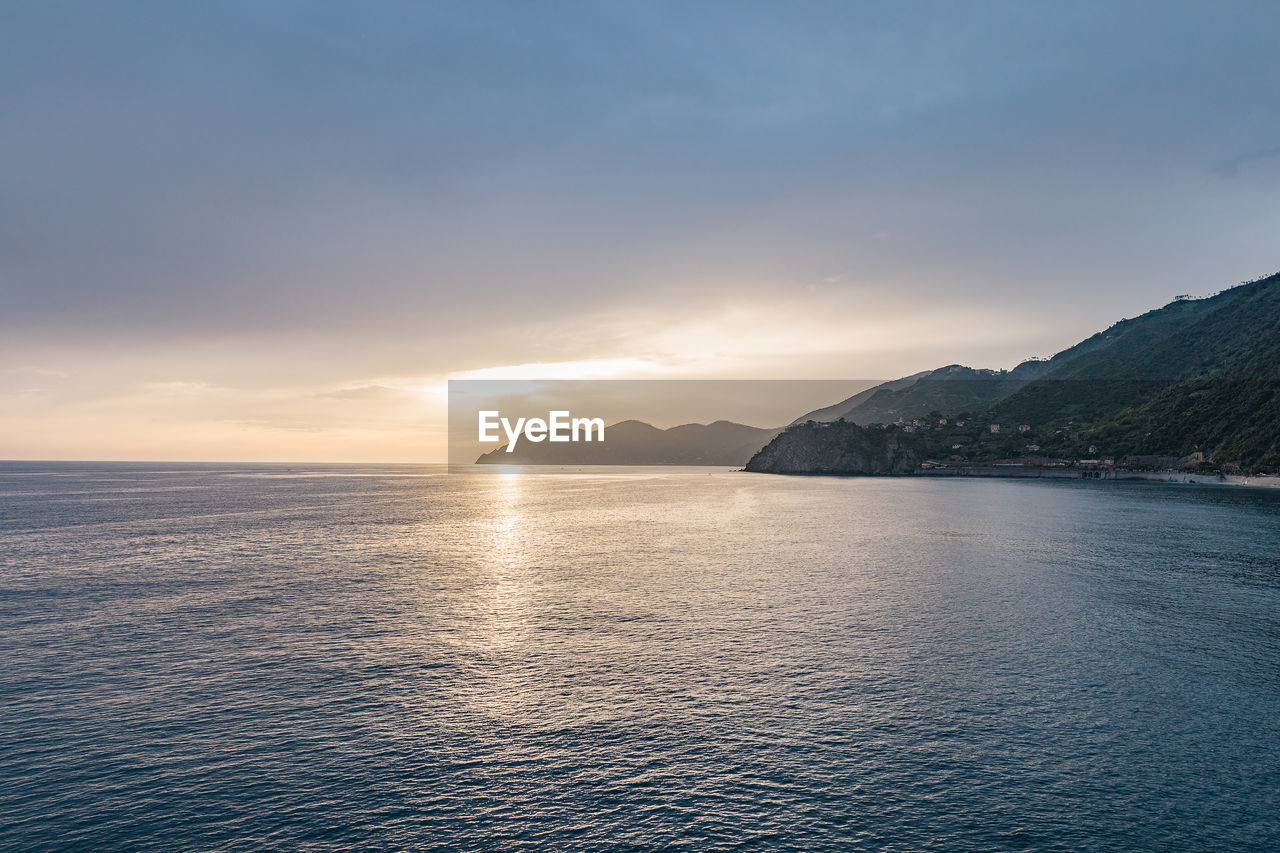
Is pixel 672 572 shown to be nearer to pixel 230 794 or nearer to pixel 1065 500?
pixel 230 794

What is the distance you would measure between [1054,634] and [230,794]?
5116 centimetres

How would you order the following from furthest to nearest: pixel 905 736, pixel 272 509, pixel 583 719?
pixel 272 509, pixel 583 719, pixel 905 736

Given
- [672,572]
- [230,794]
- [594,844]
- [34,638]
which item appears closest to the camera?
[594,844]

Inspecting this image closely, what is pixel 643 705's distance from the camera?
33.1m

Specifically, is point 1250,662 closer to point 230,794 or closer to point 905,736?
point 905,736

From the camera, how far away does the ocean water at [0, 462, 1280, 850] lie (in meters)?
23.1

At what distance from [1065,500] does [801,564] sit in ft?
447

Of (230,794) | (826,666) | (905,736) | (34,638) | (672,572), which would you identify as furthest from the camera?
(672,572)

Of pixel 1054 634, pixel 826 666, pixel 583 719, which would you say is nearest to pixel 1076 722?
pixel 826 666

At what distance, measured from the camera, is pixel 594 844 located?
21672 mm

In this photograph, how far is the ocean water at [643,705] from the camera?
2312 centimetres

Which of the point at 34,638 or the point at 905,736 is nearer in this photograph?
the point at 905,736

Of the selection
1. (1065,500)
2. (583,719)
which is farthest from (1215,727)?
(1065,500)

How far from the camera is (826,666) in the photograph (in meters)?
39.0
